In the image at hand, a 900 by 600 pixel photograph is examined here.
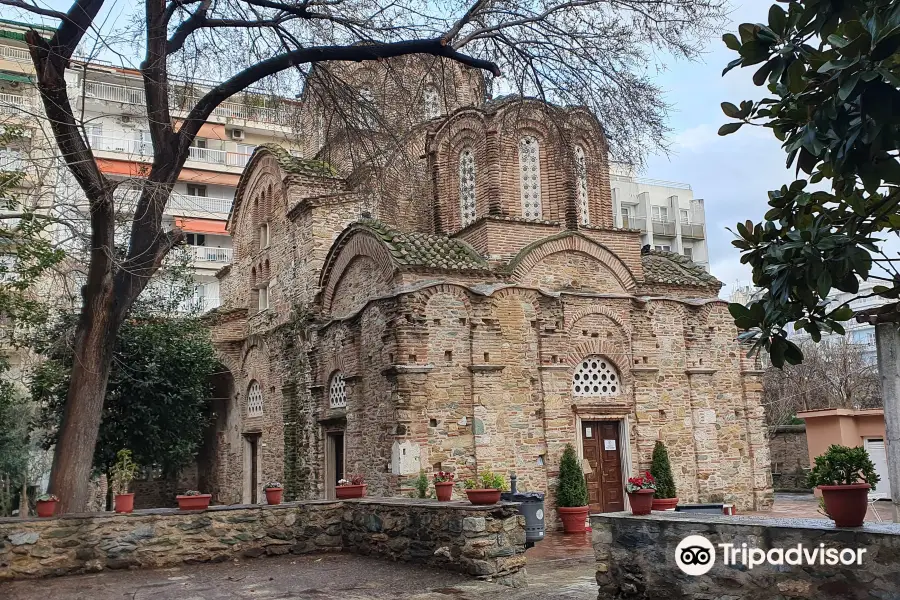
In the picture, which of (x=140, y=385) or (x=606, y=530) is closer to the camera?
(x=606, y=530)

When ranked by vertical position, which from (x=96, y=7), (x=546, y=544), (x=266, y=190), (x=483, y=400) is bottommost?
(x=546, y=544)

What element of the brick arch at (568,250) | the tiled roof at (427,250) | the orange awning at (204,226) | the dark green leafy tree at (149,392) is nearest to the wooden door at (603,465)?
the brick arch at (568,250)

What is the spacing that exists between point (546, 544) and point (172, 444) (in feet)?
32.8

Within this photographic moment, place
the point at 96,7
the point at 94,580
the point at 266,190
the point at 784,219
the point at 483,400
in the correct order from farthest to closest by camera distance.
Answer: the point at 266,190 → the point at 483,400 → the point at 96,7 → the point at 94,580 → the point at 784,219

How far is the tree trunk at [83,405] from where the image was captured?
938 cm

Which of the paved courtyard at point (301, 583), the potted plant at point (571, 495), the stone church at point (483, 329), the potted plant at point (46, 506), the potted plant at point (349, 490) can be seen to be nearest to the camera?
the paved courtyard at point (301, 583)

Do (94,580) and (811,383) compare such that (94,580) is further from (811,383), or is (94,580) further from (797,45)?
(811,383)

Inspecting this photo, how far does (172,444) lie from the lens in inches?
723

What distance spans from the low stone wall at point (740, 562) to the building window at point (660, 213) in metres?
37.4

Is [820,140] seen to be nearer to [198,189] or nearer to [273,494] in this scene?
[273,494]

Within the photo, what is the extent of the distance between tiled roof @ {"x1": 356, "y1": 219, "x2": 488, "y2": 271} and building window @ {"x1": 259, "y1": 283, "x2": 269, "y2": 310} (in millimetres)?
5955

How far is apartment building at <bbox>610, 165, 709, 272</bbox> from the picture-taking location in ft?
137

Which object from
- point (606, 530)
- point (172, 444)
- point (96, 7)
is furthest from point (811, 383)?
point (96, 7)

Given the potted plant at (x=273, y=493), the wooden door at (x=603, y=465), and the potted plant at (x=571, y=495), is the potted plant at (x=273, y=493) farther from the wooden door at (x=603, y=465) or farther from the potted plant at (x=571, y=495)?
the wooden door at (x=603, y=465)
